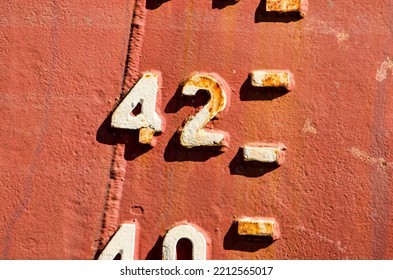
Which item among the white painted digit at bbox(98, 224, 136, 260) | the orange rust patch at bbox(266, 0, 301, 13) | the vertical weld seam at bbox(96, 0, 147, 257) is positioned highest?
the orange rust patch at bbox(266, 0, 301, 13)

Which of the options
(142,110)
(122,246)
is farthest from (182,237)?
(142,110)

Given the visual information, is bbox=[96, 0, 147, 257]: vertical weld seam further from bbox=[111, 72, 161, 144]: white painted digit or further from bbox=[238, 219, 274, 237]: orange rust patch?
bbox=[238, 219, 274, 237]: orange rust patch

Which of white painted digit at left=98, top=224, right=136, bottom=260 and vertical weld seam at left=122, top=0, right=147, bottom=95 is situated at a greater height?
vertical weld seam at left=122, top=0, right=147, bottom=95

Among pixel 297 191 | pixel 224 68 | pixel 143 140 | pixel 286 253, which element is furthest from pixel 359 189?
pixel 143 140

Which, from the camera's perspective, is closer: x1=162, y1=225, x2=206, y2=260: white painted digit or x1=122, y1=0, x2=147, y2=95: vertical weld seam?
x1=162, y1=225, x2=206, y2=260: white painted digit

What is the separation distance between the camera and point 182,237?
1899mm

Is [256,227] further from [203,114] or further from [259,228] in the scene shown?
[203,114]

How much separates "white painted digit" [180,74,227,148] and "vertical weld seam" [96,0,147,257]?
0.23 metres

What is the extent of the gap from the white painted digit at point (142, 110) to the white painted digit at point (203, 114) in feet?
0.39

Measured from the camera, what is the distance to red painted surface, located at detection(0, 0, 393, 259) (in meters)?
1.87

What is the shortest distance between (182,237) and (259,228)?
0.28 meters

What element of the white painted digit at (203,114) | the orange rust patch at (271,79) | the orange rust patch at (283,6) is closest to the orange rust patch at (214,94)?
the white painted digit at (203,114)

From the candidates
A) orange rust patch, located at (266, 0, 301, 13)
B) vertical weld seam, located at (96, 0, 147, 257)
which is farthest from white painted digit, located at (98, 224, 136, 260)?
orange rust patch, located at (266, 0, 301, 13)
